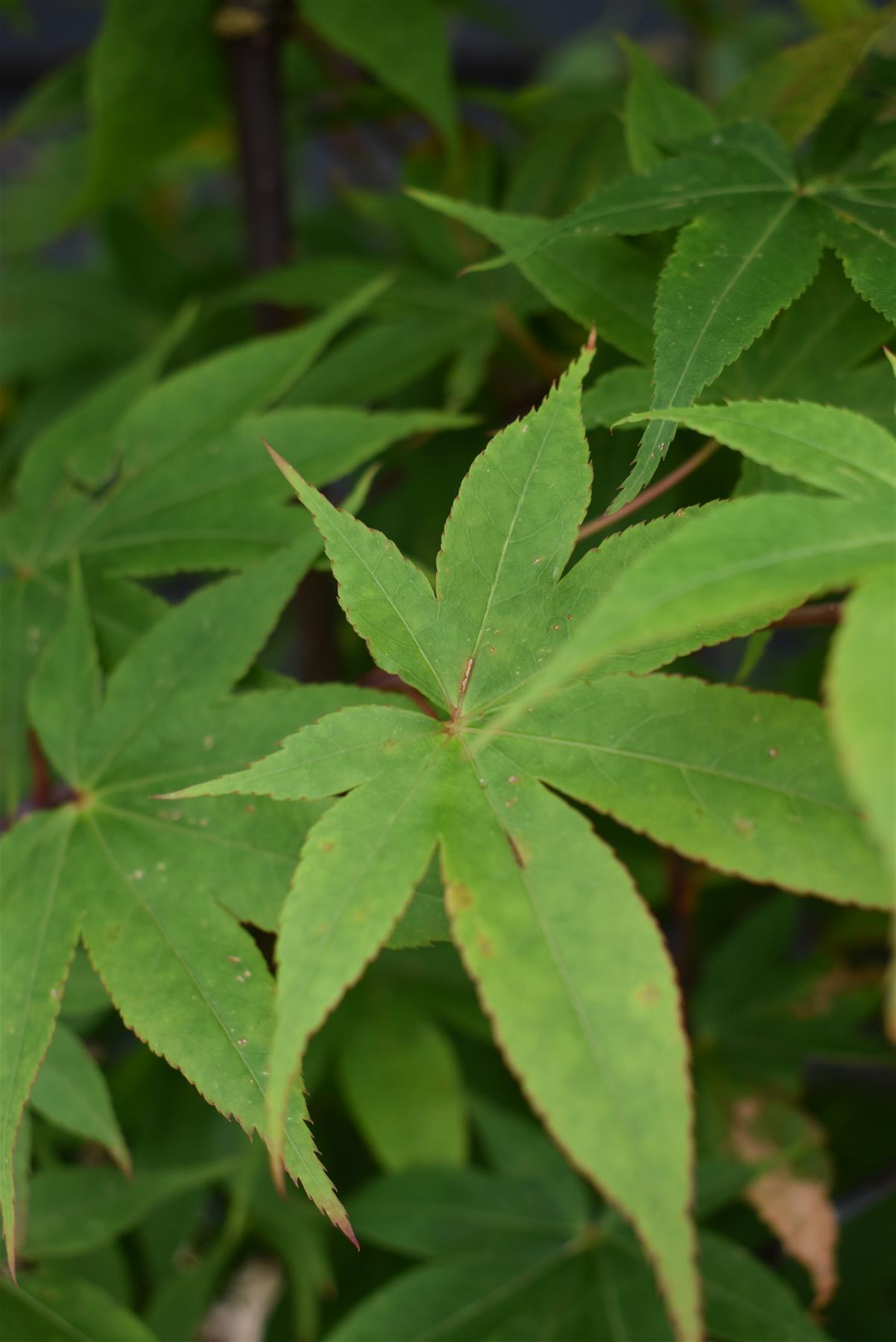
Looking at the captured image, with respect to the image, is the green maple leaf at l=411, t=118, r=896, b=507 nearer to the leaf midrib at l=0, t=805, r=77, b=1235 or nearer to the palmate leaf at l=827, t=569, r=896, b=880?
the palmate leaf at l=827, t=569, r=896, b=880

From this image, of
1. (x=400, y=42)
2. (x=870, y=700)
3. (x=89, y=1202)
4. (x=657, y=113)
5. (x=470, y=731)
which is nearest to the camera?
(x=870, y=700)

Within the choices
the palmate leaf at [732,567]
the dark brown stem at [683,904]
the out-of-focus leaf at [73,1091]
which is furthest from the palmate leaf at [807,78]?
the out-of-focus leaf at [73,1091]

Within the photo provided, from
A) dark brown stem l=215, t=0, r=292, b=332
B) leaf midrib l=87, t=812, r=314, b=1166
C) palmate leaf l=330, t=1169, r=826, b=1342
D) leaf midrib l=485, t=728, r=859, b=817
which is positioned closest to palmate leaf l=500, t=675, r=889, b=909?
leaf midrib l=485, t=728, r=859, b=817

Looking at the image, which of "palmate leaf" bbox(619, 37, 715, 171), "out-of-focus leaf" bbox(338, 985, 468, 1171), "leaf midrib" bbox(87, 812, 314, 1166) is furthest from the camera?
"out-of-focus leaf" bbox(338, 985, 468, 1171)

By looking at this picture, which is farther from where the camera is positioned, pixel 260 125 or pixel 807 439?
pixel 260 125

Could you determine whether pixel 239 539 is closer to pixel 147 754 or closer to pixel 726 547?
pixel 147 754

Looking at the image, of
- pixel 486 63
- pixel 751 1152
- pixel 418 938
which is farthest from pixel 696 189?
pixel 486 63

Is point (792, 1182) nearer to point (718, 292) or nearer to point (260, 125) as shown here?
point (718, 292)

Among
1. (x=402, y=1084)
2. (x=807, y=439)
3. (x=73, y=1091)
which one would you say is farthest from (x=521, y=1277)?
(x=807, y=439)
